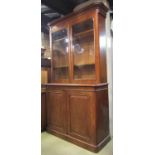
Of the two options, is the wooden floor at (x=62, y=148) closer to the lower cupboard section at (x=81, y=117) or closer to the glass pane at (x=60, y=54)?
the lower cupboard section at (x=81, y=117)

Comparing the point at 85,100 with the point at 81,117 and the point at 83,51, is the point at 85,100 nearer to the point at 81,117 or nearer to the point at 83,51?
the point at 81,117

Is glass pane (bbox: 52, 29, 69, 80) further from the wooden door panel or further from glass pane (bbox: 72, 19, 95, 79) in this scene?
the wooden door panel

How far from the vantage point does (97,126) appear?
2316 mm

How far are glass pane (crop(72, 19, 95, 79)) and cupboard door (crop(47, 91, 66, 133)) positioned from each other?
516mm

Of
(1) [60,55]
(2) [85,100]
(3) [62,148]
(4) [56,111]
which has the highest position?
(1) [60,55]

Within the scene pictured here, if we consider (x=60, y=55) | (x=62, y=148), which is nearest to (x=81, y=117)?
(x=62, y=148)

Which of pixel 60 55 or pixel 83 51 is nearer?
pixel 83 51

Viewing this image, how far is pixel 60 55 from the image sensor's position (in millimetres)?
3111

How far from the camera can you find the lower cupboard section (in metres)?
2.30

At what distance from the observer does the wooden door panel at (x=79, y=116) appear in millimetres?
2379

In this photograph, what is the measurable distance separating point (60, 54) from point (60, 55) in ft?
0.07

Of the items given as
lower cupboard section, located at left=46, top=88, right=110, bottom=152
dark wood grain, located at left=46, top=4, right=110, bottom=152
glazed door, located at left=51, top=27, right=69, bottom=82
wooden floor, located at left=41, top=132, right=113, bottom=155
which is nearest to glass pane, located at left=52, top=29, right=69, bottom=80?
glazed door, located at left=51, top=27, right=69, bottom=82

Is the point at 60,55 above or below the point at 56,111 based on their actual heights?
above
